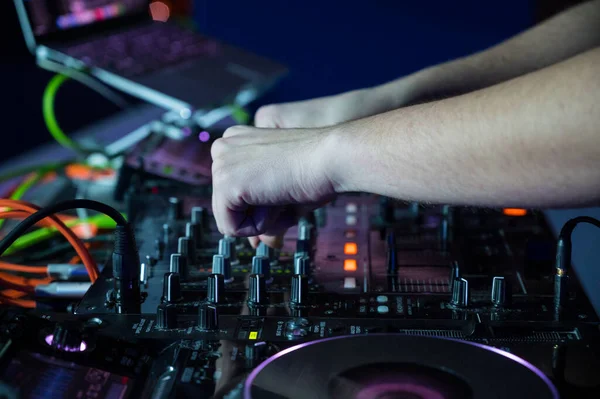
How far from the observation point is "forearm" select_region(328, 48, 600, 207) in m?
0.71

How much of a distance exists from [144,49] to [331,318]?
1551mm

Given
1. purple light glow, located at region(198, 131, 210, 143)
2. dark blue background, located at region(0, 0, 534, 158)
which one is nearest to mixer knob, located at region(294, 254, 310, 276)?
purple light glow, located at region(198, 131, 210, 143)

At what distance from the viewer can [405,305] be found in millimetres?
1026

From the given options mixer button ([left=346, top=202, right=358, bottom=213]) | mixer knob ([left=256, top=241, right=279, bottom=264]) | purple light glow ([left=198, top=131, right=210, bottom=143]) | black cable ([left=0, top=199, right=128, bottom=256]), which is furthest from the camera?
purple light glow ([left=198, top=131, right=210, bottom=143])

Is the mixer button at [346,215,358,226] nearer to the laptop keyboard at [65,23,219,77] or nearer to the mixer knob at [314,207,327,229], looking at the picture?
the mixer knob at [314,207,327,229]

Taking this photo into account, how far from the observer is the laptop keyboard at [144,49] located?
2127 millimetres

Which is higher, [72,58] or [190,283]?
[72,58]

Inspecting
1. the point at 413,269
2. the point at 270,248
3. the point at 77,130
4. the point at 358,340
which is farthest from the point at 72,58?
the point at 358,340

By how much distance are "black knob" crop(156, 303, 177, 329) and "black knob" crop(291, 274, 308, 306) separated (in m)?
0.16

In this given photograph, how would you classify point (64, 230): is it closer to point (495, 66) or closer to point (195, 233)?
point (195, 233)

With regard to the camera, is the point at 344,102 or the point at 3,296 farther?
the point at 344,102

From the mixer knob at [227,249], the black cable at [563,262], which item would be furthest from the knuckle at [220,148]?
the black cable at [563,262]

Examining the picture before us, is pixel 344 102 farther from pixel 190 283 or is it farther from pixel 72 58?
pixel 72 58

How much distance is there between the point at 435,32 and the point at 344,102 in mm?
1716
